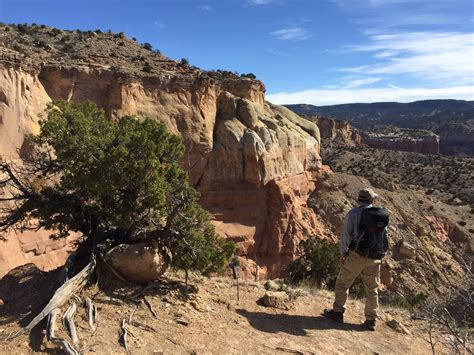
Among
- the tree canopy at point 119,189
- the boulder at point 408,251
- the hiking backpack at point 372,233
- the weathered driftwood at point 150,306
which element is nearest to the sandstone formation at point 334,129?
the boulder at point 408,251

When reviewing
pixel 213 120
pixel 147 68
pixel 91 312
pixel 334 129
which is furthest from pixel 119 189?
pixel 334 129

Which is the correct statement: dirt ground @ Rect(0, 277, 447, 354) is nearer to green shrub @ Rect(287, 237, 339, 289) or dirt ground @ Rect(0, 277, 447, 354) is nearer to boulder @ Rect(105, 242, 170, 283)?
boulder @ Rect(105, 242, 170, 283)

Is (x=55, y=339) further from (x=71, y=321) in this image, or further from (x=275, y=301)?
(x=275, y=301)

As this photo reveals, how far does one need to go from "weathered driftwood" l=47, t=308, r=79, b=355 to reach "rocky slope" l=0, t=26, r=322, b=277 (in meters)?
20.1

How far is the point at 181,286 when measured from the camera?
29.5 ft

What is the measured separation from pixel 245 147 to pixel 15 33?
62.8 feet

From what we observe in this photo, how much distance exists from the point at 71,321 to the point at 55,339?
1.80ft

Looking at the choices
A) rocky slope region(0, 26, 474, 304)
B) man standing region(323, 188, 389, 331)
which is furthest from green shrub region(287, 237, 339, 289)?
man standing region(323, 188, 389, 331)

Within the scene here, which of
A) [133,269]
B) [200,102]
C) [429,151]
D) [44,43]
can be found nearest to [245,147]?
[200,102]

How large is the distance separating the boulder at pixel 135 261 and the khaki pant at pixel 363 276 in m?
3.86

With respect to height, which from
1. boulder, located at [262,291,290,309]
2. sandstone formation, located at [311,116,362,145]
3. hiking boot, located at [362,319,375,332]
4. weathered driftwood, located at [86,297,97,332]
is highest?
sandstone formation, located at [311,116,362,145]

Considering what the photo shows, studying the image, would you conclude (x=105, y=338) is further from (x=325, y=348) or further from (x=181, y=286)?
(x=325, y=348)

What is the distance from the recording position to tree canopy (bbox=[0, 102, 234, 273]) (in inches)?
349

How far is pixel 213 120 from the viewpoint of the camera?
3338cm
